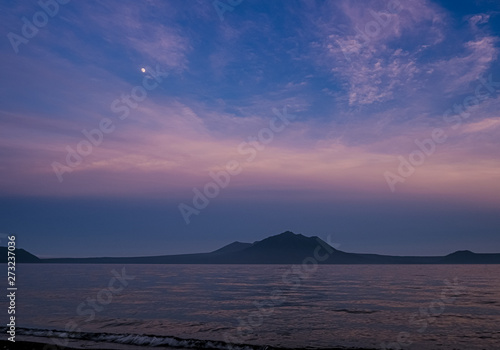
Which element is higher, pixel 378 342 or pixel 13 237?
pixel 13 237

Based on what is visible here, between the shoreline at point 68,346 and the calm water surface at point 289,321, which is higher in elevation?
the shoreline at point 68,346

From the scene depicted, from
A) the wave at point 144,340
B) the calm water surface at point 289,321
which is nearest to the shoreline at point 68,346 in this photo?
the wave at point 144,340

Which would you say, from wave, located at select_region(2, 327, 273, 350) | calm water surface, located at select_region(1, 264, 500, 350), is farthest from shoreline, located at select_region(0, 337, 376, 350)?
calm water surface, located at select_region(1, 264, 500, 350)

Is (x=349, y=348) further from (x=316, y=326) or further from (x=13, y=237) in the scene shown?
(x=13, y=237)

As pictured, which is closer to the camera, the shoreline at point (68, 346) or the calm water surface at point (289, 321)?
the shoreline at point (68, 346)

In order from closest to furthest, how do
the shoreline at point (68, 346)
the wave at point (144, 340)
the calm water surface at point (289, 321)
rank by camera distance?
the shoreline at point (68, 346)
the wave at point (144, 340)
the calm water surface at point (289, 321)

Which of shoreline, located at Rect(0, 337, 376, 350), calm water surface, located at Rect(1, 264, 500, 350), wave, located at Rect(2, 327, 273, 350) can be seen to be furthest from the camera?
calm water surface, located at Rect(1, 264, 500, 350)

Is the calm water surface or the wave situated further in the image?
the calm water surface

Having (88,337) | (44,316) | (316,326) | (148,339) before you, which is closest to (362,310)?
(316,326)

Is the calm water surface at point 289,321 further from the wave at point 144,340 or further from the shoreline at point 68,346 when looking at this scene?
the shoreline at point 68,346

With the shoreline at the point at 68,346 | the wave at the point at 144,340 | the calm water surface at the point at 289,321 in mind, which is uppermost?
the shoreline at the point at 68,346

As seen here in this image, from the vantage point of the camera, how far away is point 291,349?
83.4 ft

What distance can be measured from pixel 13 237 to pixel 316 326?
2602 cm

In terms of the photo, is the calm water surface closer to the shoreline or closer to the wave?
the wave
